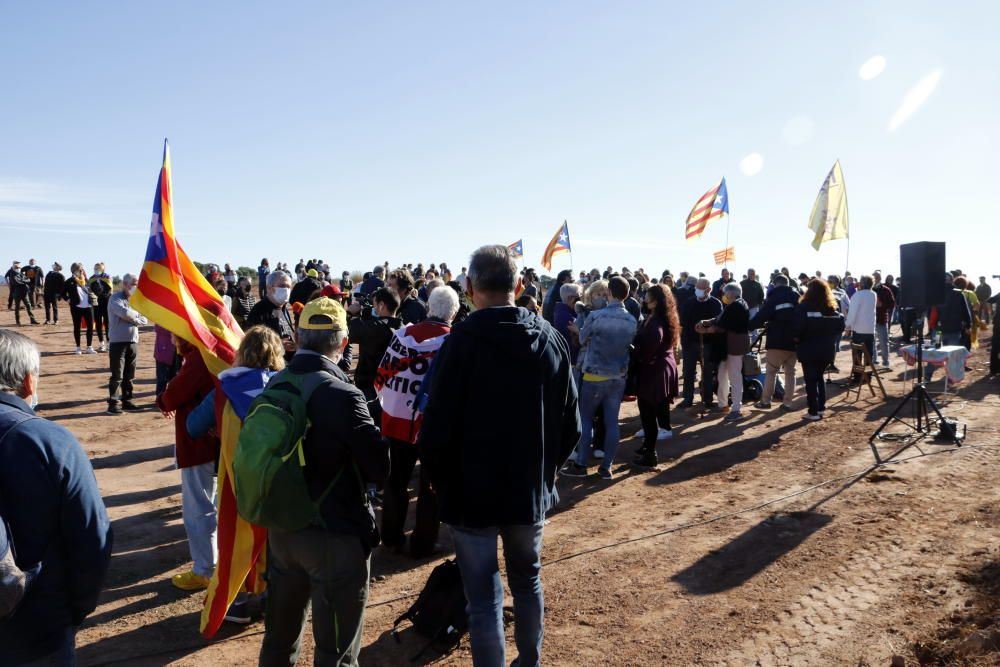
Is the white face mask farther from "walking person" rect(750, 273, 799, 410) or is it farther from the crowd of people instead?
"walking person" rect(750, 273, 799, 410)

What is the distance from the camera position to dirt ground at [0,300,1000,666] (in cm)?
404

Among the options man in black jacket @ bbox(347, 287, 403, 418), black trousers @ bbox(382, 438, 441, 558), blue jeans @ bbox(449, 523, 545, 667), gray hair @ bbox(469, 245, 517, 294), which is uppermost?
gray hair @ bbox(469, 245, 517, 294)

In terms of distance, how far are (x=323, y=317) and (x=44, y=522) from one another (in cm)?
138

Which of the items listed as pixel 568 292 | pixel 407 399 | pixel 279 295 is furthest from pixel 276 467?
pixel 568 292

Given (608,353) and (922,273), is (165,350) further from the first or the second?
(922,273)

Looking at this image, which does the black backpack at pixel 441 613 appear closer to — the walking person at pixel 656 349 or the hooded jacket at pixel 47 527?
the hooded jacket at pixel 47 527

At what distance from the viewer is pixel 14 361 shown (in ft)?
7.42

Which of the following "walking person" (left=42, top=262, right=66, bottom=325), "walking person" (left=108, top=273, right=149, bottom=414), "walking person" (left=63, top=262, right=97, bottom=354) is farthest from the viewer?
"walking person" (left=42, top=262, right=66, bottom=325)

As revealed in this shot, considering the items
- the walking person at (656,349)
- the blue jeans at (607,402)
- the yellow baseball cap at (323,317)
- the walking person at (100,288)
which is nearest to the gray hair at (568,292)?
the walking person at (656,349)

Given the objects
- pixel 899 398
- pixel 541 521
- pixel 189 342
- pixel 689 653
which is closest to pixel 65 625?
pixel 541 521

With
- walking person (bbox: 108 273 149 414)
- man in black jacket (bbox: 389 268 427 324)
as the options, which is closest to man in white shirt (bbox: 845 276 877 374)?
man in black jacket (bbox: 389 268 427 324)

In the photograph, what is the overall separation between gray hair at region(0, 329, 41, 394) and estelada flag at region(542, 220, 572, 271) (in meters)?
18.9

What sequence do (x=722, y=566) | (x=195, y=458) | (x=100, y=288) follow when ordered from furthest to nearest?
(x=100, y=288)
(x=722, y=566)
(x=195, y=458)

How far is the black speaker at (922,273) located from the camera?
867 centimetres
